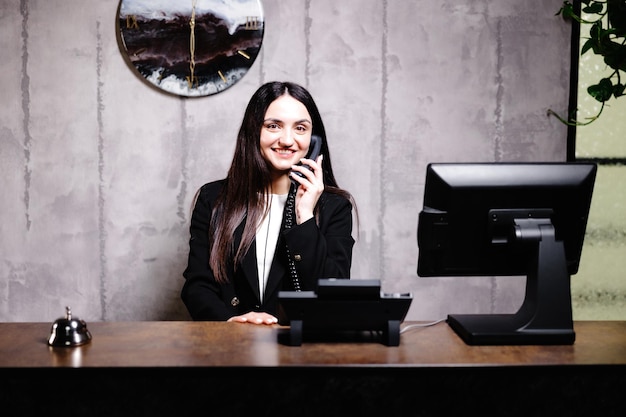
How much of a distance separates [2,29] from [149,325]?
1.80 metres

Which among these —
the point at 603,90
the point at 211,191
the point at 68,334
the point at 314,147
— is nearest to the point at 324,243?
the point at 314,147

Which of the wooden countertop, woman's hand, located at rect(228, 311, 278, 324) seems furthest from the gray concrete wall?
the wooden countertop

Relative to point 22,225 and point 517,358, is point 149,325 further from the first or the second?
point 22,225

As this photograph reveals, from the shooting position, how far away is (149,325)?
5.33 ft

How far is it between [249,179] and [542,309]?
1188 millimetres

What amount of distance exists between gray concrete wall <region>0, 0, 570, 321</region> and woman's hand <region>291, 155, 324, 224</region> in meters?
0.60

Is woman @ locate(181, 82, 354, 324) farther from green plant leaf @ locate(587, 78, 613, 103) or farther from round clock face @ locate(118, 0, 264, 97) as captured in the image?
green plant leaf @ locate(587, 78, 613, 103)

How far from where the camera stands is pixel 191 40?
8.95ft

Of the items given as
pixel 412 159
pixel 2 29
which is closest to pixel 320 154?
pixel 412 159

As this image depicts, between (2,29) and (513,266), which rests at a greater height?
(2,29)

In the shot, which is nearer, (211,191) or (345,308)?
(345,308)
